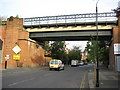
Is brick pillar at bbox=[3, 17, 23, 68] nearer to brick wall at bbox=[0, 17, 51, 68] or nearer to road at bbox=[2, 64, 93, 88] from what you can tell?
brick wall at bbox=[0, 17, 51, 68]

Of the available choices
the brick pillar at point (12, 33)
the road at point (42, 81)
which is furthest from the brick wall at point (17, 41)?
the road at point (42, 81)

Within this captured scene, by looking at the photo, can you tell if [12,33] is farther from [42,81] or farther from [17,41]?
[42,81]

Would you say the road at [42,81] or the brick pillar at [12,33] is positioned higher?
the brick pillar at [12,33]

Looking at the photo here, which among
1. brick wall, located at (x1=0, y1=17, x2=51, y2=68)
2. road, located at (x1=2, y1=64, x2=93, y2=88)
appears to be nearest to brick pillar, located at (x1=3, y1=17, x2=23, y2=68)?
brick wall, located at (x1=0, y1=17, x2=51, y2=68)

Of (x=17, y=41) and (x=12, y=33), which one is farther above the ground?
(x=12, y=33)

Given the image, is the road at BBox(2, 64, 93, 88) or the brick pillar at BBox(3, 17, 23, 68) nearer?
the road at BBox(2, 64, 93, 88)

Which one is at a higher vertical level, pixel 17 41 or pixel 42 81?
pixel 17 41

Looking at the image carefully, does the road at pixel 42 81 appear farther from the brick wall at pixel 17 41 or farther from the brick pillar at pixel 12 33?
the brick pillar at pixel 12 33

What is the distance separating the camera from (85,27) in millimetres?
34719

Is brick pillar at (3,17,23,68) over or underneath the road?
over

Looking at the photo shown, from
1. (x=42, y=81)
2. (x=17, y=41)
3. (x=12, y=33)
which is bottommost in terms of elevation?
(x=42, y=81)

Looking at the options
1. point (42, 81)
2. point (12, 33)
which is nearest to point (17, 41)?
point (12, 33)

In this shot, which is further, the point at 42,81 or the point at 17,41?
the point at 17,41

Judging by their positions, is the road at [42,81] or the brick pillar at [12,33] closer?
the road at [42,81]
